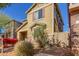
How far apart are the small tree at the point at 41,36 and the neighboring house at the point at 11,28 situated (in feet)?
1.04

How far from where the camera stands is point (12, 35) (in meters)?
2.88

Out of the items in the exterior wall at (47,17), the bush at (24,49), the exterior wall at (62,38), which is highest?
the exterior wall at (47,17)

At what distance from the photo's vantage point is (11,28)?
2920 millimetres

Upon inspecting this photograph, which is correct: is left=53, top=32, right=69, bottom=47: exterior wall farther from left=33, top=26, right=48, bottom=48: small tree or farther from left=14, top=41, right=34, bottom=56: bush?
left=14, top=41, right=34, bottom=56: bush

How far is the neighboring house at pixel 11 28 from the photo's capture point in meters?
2.87

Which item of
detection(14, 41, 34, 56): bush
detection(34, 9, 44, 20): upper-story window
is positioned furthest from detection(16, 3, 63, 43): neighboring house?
detection(14, 41, 34, 56): bush

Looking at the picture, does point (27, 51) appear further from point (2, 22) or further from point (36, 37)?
point (2, 22)

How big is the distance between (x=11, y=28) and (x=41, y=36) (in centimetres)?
54

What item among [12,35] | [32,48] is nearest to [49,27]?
[32,48]

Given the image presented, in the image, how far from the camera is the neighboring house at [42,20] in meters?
2.85

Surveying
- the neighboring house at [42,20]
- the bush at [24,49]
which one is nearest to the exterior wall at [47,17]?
the neighboring house at [42,20]

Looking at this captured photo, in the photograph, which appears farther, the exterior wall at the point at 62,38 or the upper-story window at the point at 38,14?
the upper-story window at the point at 38,14

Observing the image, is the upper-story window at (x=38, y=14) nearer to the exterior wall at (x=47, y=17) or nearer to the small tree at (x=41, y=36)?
the exterior wall at (x=47, y=17)

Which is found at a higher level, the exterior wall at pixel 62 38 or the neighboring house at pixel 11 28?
the neighboring house at pixel 11 28
